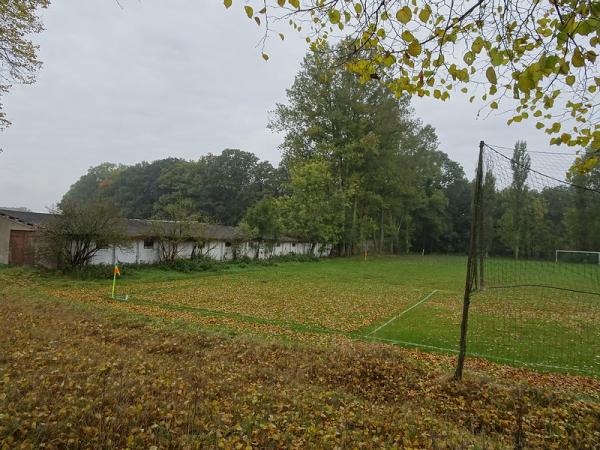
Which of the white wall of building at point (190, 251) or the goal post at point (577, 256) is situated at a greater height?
the goal post at point (577, 256)

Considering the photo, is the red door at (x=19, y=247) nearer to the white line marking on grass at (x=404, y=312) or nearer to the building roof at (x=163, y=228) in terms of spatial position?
the building roof at (x=163, y=228)

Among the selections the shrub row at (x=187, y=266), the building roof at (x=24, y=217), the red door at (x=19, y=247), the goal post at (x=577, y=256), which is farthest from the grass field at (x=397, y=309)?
the building roof at (x=24, y=217)

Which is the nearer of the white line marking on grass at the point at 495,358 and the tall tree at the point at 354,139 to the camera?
the white line marking on grass at the point at 495,358

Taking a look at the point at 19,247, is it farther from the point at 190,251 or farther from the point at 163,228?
the point at 190,251

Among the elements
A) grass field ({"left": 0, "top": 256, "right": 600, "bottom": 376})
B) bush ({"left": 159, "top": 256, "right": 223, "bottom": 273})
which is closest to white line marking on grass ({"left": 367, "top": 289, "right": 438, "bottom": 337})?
grass field ({"left": 0, "top": 256, "right": 600, "bottom": 376})

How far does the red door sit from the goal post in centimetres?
2205

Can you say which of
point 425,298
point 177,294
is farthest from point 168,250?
point 425,298

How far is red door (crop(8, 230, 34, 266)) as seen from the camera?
19.1 meters

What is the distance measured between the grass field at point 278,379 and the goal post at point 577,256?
6.35 ft

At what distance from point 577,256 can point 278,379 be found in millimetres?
5297

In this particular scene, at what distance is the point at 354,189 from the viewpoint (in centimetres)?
3553

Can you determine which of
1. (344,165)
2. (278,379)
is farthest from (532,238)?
(344,165)

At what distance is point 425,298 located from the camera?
14664 mm

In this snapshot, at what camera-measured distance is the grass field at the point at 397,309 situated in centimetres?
735
